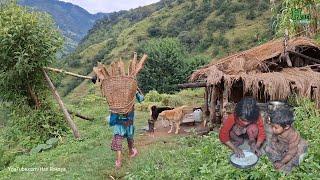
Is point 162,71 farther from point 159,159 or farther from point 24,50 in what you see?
point 159,159

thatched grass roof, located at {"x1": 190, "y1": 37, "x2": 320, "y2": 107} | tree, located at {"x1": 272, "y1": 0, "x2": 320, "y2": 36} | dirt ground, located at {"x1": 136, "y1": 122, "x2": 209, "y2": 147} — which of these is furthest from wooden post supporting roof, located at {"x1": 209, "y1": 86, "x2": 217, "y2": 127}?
tree, located at {"x1": 272, "y1": 0, "x2": 320, "y2": 36}

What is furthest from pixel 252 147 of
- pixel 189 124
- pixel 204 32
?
pixel 204 32

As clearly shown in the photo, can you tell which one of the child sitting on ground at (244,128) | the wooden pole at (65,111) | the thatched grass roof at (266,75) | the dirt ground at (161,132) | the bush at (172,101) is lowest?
the bush at (172,101)

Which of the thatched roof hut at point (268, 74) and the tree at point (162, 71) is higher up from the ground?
the thatched roof hut at point (268, 74)

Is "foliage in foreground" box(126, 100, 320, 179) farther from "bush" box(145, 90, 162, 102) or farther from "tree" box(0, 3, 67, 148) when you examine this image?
"bush" box(145, 90, 162, 102)

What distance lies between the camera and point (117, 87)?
8148mm

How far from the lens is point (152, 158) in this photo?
9.12m

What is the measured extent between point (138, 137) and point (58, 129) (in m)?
2.60

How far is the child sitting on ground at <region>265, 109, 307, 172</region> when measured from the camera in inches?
93.7

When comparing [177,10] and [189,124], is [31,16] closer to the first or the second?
[189,124]

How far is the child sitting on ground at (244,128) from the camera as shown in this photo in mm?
2385

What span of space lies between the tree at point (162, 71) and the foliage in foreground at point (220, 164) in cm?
2498

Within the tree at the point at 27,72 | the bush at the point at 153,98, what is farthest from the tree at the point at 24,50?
the bush at the point at 153,98

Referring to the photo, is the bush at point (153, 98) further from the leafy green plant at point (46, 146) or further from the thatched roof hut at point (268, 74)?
the leafy green plant at point (46, 146)
